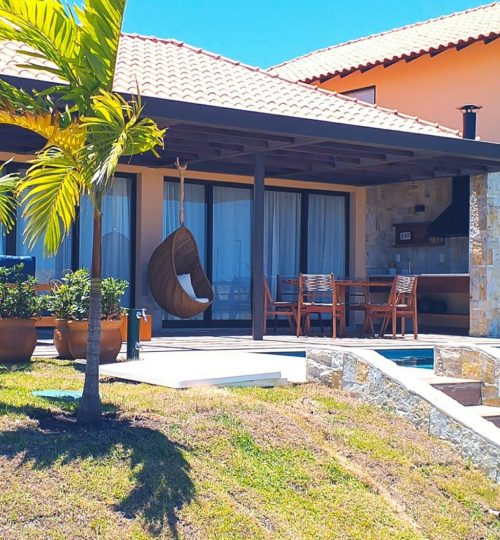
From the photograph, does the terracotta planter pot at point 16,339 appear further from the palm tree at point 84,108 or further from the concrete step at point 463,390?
the concrete step at point 463,390

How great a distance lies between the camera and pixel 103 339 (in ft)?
26.1

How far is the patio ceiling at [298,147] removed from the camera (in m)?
10.0

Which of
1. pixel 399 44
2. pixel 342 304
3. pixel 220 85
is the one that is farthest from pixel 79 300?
pixel 399 44

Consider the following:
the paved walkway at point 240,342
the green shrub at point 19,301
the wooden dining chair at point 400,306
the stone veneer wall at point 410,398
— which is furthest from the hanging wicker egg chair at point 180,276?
the stone veneer wall at point 410,398

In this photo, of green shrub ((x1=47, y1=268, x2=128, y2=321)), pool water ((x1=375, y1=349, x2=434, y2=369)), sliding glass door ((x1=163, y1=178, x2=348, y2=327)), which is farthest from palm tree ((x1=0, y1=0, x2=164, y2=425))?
sliding glass door ((x1=163, y1=178, x2=348, y2=327))

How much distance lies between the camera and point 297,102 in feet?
40.5

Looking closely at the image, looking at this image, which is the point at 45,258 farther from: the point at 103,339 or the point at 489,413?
the point at 489,413

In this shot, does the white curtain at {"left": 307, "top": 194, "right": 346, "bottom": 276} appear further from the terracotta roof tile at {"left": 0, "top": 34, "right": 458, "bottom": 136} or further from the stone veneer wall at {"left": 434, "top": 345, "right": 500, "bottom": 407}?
the stone veneer wall at {"left": 434, "top": 345, "right": 500, "bottom": 407}

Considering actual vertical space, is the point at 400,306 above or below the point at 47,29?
below

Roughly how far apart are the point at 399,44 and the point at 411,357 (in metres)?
9.05

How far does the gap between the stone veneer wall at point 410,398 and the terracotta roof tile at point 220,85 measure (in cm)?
401

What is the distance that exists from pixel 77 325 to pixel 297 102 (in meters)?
5.44

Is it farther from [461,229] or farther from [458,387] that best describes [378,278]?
[458,387]

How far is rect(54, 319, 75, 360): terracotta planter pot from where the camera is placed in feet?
26.8
